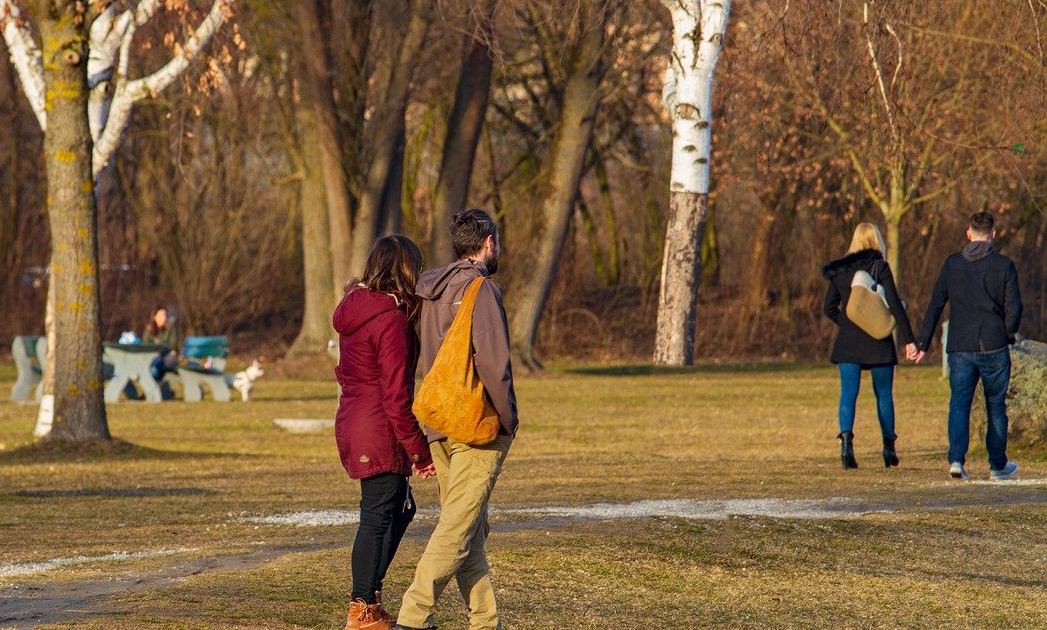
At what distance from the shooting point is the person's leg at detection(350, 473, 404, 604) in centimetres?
705

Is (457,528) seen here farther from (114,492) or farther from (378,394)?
(114,492)

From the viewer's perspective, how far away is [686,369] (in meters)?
32.7

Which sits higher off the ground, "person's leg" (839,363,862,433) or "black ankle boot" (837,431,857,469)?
"person's leg" (839,363,862,433)

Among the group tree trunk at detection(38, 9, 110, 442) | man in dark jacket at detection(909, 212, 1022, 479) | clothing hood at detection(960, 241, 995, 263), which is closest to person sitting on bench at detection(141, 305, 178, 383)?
tree trunk at detection(38, 9, 110, 442)

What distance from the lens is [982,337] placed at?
40.7 ft

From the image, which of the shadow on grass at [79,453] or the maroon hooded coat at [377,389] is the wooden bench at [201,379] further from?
the maroon hooded coat at [377,389]

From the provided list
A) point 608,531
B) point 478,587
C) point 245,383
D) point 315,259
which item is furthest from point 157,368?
point 478,587

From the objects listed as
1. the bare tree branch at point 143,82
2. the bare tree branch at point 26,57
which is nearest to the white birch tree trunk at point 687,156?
the bare tree branch at point 143,82

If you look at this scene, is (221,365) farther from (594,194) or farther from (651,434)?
(594,194)

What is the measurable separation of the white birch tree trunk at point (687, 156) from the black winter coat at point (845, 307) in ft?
10.3

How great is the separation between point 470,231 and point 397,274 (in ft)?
1.19

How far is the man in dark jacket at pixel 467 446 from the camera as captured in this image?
6617 mm

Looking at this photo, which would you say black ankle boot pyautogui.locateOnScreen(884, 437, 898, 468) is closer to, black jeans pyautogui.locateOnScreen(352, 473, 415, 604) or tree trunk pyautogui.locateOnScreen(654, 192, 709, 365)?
tree trunk pyautogui.locateOnScreen(654, 192, 709, 365)

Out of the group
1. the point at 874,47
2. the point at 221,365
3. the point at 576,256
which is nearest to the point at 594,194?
the point at 576,256
